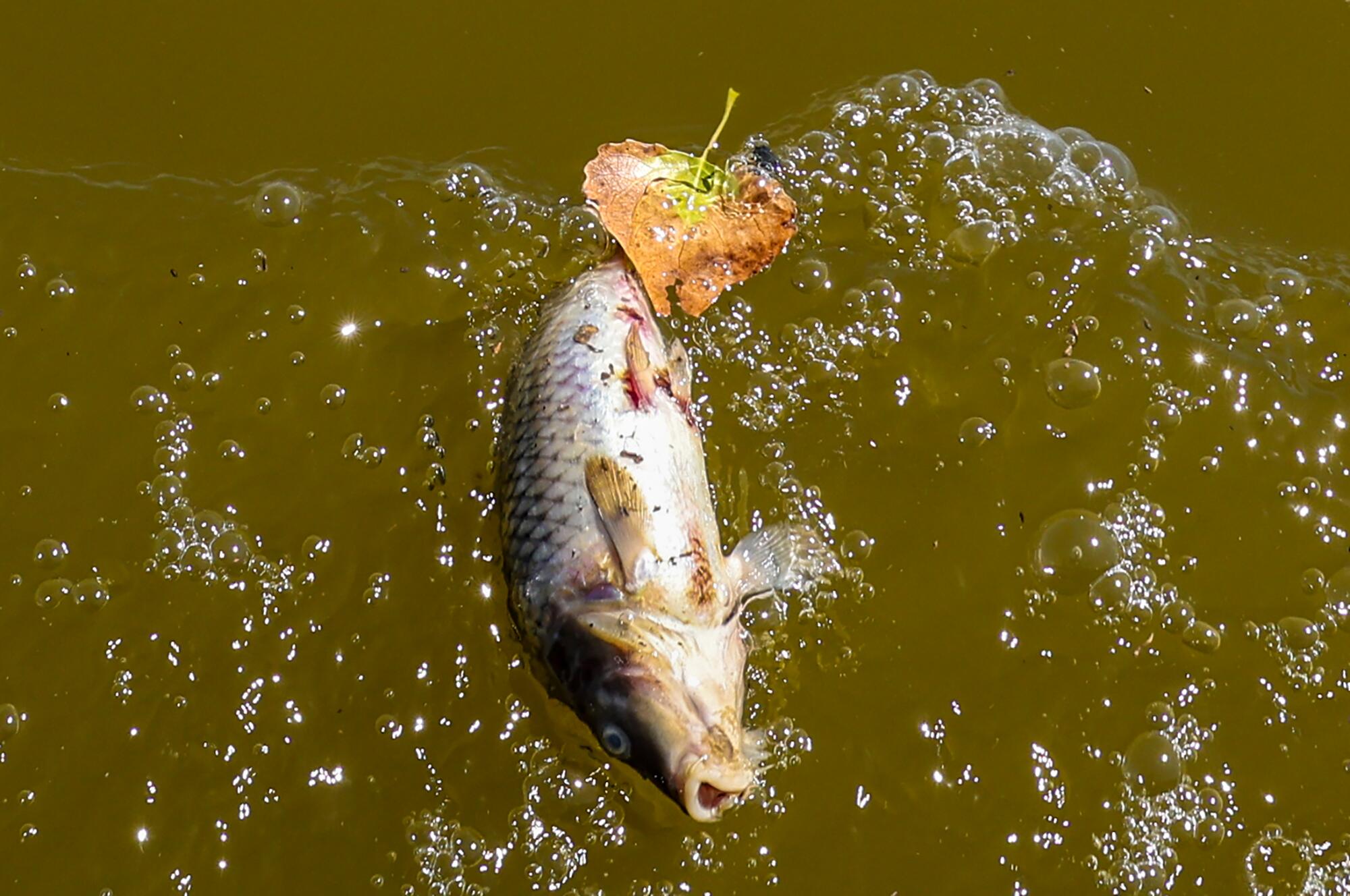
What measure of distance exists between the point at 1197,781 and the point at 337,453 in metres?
2.51

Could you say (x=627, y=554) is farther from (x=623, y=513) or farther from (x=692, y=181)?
(x=692, y=181)

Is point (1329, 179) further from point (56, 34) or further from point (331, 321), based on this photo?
point (56, 34)

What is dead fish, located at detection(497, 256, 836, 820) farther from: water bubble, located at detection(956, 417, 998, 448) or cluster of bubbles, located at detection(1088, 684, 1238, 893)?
cluster of bubbles, located at detection(1088, 684, 1238, 893)

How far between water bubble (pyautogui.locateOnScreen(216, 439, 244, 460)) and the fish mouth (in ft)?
5.68

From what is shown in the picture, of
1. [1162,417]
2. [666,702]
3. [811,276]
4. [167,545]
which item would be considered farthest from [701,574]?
[167,545]

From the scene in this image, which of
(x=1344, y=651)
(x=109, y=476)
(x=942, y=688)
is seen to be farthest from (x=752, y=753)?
(x=109, y=476)

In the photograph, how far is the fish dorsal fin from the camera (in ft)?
A: 8.39

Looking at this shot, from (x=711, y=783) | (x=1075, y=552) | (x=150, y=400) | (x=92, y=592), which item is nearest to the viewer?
(x=711, y=783)

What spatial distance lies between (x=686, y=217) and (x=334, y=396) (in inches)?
46.1

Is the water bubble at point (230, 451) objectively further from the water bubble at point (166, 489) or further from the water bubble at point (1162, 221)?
the water bubble at point (1162, 221)

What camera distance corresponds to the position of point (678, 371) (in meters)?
3.01

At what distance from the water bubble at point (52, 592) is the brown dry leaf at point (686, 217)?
184 cm

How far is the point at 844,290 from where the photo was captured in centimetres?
337

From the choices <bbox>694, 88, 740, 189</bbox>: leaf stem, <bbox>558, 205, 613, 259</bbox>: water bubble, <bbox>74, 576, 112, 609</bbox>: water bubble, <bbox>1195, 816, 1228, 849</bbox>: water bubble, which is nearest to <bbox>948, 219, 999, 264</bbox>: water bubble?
<bbox>694, 88, 740, 189</bbox>: leaf stem
